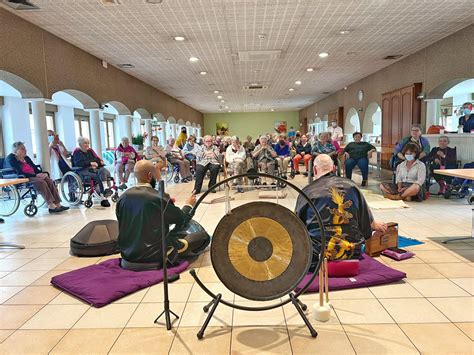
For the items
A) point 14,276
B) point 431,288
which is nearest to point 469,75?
point 431,288

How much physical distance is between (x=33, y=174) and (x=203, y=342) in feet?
15.1

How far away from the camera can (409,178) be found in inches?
241

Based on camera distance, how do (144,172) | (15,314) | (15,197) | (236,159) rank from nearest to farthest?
(15,314)
(144,172)
(15,197)
(236,159)

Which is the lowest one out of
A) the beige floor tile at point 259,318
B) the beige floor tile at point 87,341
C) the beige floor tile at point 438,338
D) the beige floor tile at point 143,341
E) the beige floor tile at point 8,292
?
the beige floor tile at point 259,318

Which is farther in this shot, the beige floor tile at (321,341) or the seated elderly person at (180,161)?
the seated elderly person at (180,161)

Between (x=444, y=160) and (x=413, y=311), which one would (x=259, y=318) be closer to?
(x=413, y=311)

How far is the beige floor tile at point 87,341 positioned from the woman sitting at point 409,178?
203 inches

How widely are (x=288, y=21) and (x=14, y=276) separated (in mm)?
4780

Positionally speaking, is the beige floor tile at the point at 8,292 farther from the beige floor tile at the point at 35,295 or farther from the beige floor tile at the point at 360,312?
the beige floor tile at the point at 360,312

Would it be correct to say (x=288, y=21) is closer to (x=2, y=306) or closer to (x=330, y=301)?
(x=330, y=301)

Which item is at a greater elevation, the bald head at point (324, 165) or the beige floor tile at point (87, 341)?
the bald head at point (324, 165)

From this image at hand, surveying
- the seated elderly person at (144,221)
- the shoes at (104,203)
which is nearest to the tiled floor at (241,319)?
the seated elderly person at (144,221)

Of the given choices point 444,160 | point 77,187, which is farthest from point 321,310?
point 444,160

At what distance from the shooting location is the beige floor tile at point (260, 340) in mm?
2102
